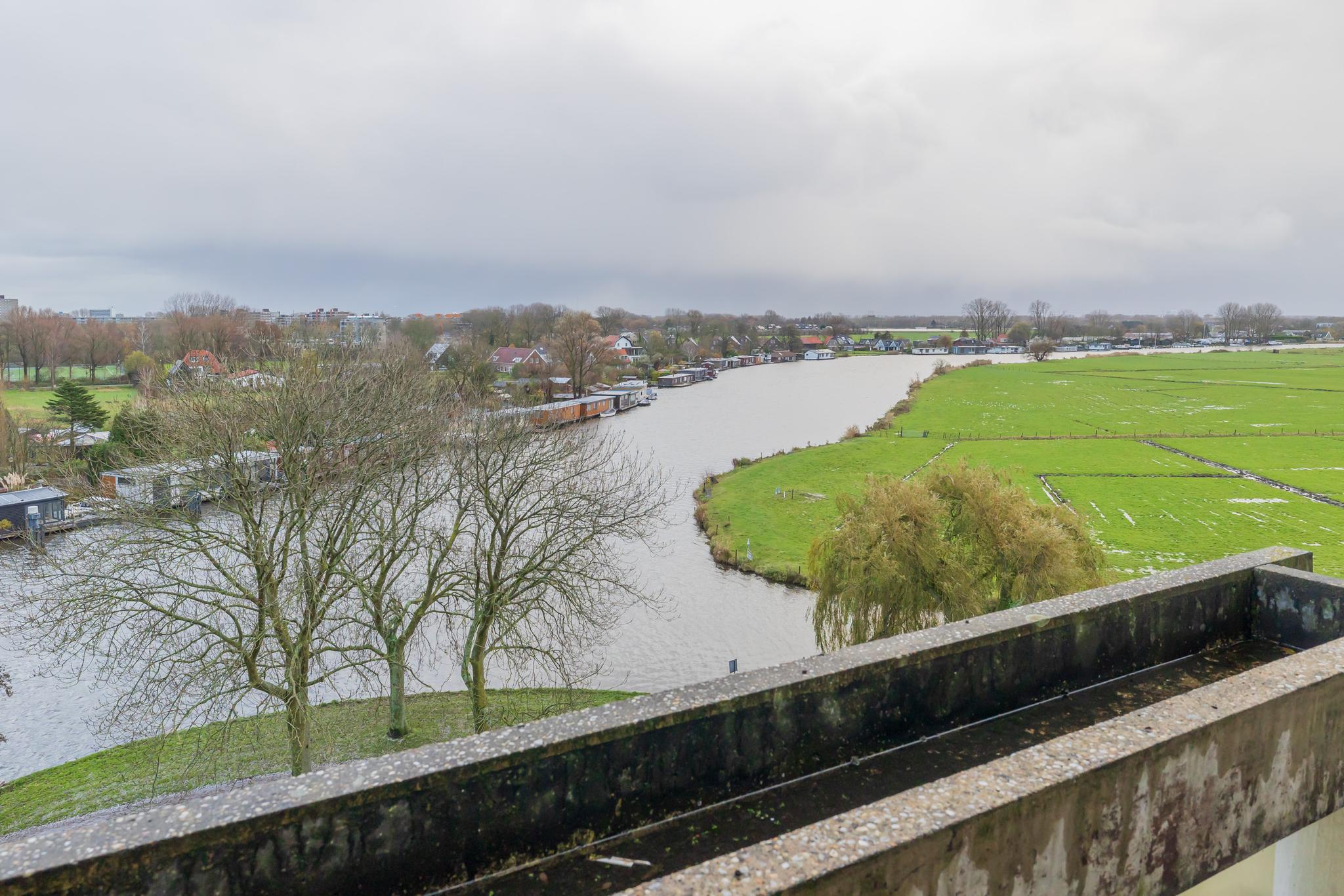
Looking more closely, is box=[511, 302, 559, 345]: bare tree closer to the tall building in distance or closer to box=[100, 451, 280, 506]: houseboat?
the tall building in distance

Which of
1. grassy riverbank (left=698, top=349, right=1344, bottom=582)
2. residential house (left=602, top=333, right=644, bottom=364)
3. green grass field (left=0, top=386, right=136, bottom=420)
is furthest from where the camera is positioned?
residential house (left=602, top=333, right=644, bottom=364)

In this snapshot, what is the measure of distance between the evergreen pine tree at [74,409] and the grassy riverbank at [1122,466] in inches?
1187

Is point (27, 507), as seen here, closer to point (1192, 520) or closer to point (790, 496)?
point (790, 496)

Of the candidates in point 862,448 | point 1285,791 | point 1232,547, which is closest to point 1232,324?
point 862,448

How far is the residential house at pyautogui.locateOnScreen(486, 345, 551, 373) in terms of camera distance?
6725 cm

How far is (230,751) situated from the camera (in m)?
13.0

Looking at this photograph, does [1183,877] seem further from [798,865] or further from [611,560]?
[611,560]

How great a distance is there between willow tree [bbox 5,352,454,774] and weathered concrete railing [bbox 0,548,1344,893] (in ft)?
26.2

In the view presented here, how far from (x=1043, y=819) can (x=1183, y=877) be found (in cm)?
154

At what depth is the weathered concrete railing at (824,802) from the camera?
3.22m

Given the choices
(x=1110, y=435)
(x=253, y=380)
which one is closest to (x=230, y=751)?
(x=253, y=380)

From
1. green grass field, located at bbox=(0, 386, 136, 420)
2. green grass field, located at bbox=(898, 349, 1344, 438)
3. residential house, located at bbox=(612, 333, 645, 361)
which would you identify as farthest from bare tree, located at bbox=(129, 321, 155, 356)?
green grass field, located at bbox=(898, 349, 1344, 438)

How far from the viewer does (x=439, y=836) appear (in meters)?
3.69

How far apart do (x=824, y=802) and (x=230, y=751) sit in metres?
12.6
